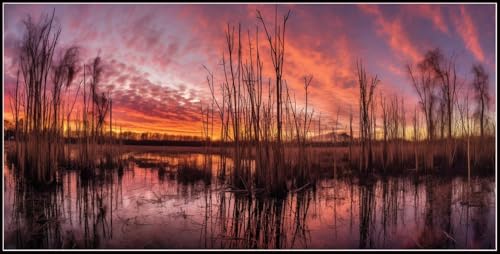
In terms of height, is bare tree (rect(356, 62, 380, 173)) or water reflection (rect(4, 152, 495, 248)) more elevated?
bare tree (rect(356, 62, 380, 173))

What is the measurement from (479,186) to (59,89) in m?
6.93

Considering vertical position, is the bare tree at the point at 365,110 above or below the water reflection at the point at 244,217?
above

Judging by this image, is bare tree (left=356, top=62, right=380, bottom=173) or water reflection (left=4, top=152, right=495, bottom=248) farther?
bare tree (left=356, top=62, right=380, bottom=173)

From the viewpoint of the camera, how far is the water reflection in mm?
2592

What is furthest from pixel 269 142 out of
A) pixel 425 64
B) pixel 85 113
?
pixel 425 64

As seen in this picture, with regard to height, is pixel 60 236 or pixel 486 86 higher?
pixel 486 86

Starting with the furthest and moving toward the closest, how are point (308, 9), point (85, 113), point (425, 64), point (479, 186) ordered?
point (425, 64) → point (85, 113) → point (308, 9) → point (479, 186)

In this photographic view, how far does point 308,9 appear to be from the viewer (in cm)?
585

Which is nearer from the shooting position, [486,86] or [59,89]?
[59,89]

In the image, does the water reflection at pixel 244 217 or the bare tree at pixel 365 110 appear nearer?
the water reflection at pixel 244 217

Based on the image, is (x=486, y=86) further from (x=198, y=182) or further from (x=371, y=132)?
(x=198, y=182)

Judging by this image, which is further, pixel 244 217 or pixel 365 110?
pixel 365 110

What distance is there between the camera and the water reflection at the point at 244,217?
8.50ft

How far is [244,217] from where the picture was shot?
3246 mm
